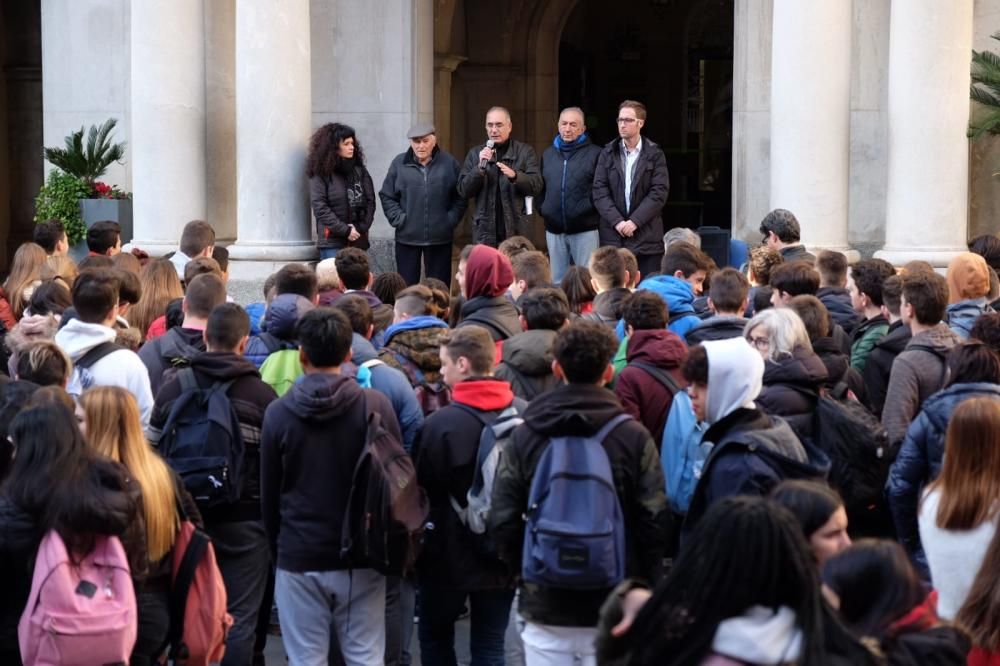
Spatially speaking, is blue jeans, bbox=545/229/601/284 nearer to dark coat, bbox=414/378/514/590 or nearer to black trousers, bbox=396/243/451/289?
black trousers, bbox=396/243/451/289

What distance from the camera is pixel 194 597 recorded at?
19.3ft

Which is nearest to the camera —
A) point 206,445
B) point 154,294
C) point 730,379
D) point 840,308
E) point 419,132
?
point 730,379

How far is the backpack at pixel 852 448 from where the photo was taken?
6.98 metres

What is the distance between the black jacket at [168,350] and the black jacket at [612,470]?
7.78 ft

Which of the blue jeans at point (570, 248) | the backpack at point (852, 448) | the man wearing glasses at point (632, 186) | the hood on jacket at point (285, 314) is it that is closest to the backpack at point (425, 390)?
the hood on jacket at point (285, 314)

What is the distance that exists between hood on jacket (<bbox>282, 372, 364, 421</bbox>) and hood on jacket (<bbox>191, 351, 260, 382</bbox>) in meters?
0.50

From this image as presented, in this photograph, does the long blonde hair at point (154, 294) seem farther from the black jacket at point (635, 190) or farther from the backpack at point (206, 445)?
the black jacket at point (635, 190)

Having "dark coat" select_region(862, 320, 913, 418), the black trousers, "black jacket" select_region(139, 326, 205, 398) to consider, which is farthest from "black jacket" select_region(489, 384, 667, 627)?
the black trousers

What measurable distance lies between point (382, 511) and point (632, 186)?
6.73 m

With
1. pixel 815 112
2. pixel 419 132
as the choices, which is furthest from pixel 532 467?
pixel 815 112

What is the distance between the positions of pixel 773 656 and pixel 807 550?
0.26m

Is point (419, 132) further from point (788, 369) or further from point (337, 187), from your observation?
point (788, 369)

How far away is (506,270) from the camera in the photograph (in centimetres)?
830

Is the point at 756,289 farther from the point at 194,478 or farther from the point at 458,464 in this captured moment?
the point at 194,478
